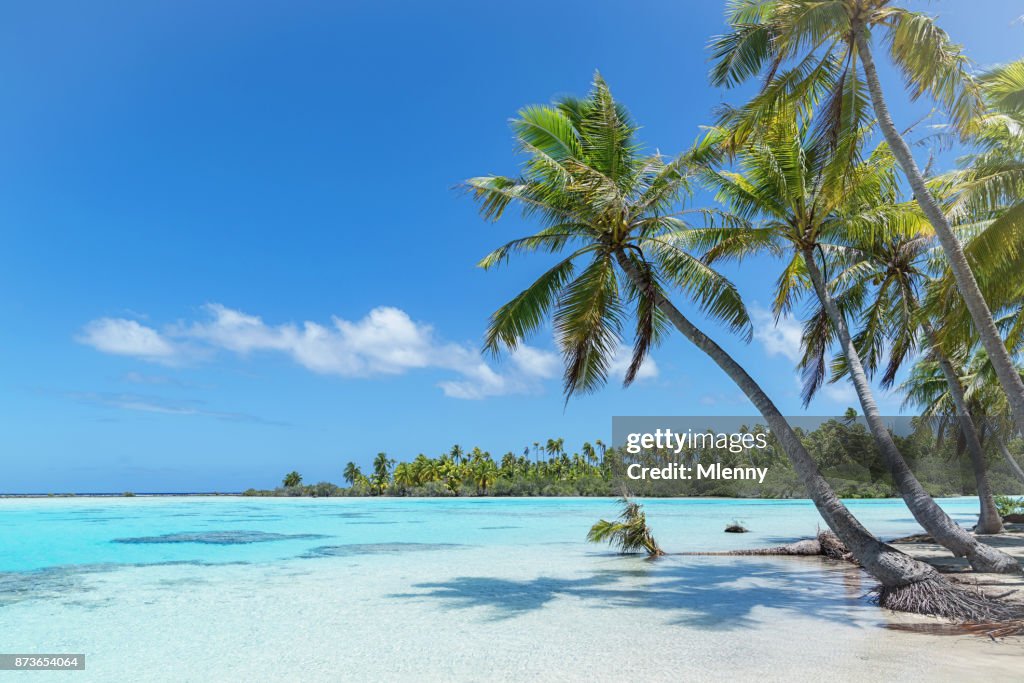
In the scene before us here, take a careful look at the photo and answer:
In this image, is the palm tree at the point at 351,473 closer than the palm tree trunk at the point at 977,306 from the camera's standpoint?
No

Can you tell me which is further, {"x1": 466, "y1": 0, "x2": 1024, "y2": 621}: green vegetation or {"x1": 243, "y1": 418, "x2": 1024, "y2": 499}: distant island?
{"x1": 243, "y1": 418, "x2": 1024, "y2": 499}: distant island

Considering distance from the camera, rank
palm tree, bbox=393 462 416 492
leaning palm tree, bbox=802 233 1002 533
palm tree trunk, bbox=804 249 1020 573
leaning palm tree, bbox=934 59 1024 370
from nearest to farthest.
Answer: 1. leaning palm tree, bbox=934 59 1024 370
2. palm tree trunk, bbox=804 249 1020 573
3. leaning palm tree, bbox=802 233 1002 533
4. palm tree, bbox=393 462 416 492

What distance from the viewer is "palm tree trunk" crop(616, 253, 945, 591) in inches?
284

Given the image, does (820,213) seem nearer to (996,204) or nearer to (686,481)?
(996,204)

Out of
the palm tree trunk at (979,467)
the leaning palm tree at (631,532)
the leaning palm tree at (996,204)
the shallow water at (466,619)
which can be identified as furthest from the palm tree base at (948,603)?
the palm tree trunk at (979,467)

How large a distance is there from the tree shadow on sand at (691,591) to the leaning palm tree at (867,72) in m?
3.36

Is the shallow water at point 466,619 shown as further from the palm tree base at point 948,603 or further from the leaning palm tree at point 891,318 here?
the leaning palm tree at point 891,318

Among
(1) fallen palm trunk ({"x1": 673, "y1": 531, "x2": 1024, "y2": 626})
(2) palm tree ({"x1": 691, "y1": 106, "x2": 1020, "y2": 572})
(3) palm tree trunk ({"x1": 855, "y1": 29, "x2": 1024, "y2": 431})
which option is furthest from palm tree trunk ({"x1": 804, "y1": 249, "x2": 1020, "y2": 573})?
(3) palm tree trunk ({"x1": 855, "y1": 29, "x2": 1024, "y2": 431})

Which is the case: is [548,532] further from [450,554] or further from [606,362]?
[606,362]

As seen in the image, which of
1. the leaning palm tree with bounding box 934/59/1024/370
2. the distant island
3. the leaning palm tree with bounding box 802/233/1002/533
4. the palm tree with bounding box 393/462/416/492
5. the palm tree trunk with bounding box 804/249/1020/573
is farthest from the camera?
the palm tree with bounding box 393/462/416/492

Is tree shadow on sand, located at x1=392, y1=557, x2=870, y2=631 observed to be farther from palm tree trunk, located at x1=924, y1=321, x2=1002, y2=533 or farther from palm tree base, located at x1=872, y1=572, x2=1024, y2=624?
palm tree trunk, located at x1=924, y1=321, x2=1002, y2=533

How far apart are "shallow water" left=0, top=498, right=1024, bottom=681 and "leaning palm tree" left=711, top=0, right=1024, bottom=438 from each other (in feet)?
11.0

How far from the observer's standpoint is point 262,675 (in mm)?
5426

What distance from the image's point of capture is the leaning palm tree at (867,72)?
7.01 metres
